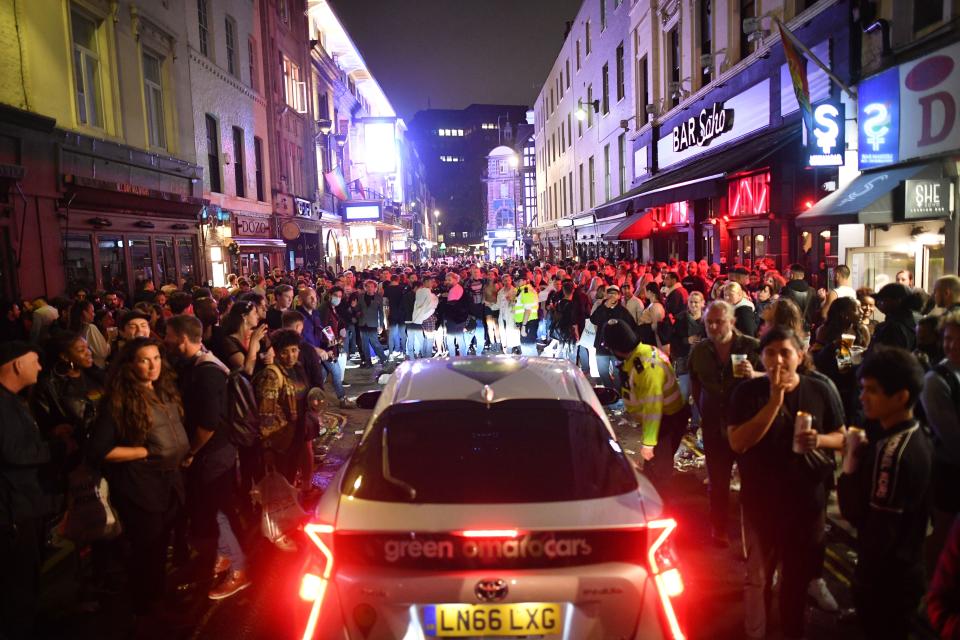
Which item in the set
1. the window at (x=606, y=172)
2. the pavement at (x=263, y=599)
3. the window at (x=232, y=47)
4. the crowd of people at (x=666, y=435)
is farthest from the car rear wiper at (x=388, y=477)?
the window at (x=606, y=172)

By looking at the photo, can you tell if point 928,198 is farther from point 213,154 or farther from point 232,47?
point 232,47

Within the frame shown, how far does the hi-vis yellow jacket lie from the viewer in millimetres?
5285

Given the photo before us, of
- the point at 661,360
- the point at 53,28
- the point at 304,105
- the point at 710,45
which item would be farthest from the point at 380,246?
the point at 661,360

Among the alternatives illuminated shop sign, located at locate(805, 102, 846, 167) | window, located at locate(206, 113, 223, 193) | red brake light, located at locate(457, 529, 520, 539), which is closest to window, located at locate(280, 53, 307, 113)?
window, located at locate(206, 113, 223, 193)

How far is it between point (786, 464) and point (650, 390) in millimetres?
1700

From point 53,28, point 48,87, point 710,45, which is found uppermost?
point 710,45

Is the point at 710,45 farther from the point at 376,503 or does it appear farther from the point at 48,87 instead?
the point at 376,503

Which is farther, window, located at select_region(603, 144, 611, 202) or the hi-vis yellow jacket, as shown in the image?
window, located at select_region(603, 144, 611, 202)

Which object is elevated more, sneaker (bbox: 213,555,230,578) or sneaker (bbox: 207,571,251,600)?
sneaker (bbox: 213,555,230,578)

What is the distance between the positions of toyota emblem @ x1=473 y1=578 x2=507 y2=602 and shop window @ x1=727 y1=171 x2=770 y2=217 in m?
14.2

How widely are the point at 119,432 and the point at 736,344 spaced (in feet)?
14.4

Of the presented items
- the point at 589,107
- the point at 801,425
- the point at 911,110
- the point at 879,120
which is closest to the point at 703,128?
the point at 879,120

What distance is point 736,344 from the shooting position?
5145mm

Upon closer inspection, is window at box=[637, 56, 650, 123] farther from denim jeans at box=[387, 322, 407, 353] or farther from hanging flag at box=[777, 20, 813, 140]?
denim jeans at box=[387, 322, 407, 353]
